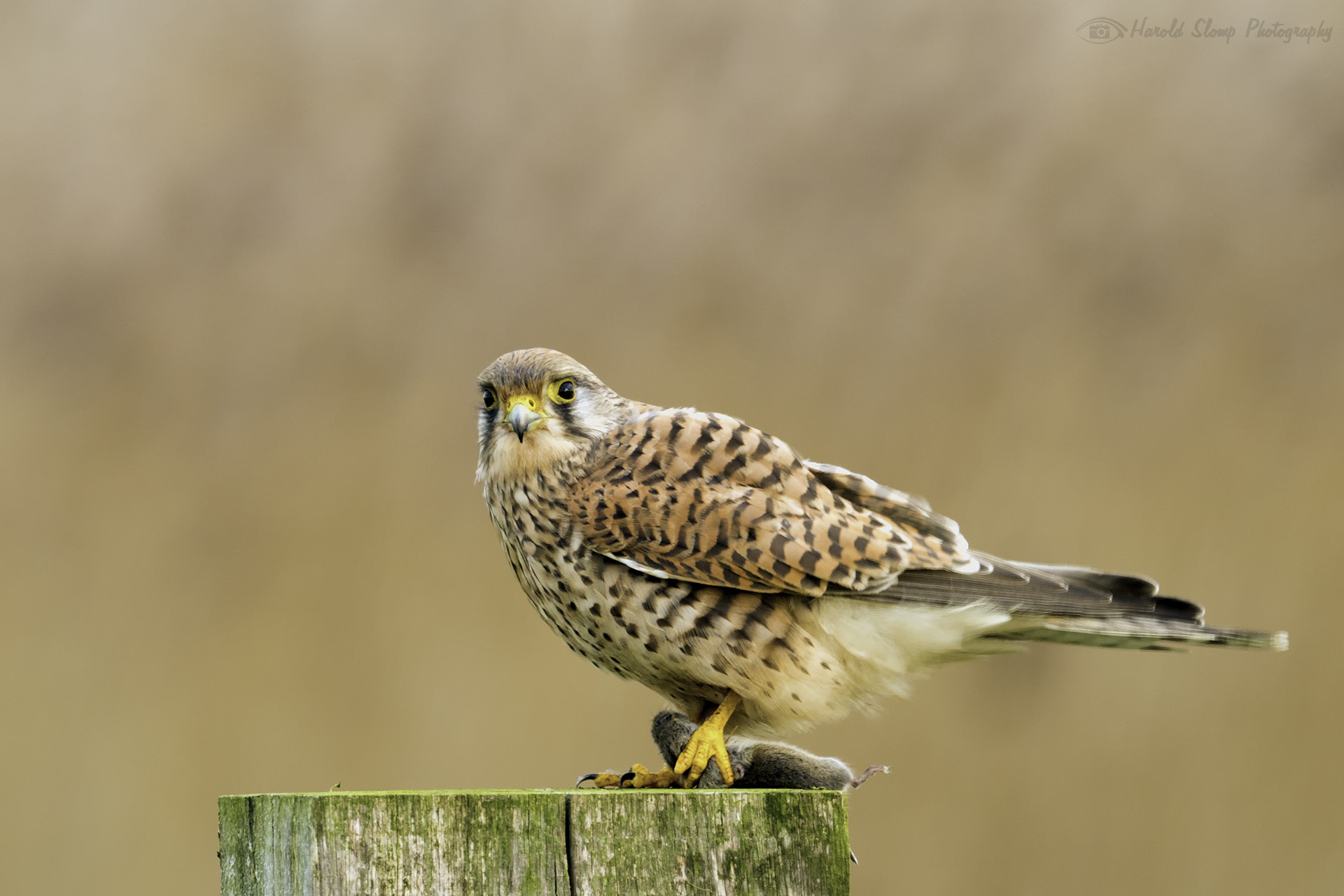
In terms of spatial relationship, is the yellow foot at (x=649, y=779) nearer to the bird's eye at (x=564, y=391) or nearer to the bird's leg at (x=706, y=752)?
the bird's leg at (x=706, y=752)

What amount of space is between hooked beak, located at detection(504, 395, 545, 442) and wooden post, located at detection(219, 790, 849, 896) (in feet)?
2.87

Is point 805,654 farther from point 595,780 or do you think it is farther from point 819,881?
point 819,881

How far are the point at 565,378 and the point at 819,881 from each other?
45.2 inches

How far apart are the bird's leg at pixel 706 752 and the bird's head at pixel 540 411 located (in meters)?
0.59

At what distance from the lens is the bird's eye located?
87.7 inches

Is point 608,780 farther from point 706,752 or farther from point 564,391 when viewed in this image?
point 564,391

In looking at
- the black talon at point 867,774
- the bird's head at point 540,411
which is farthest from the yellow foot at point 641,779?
the bird's head at point 540,411

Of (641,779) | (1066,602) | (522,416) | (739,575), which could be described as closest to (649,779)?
(641,779)

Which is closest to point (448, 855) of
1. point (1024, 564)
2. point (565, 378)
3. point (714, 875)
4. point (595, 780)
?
point (714, 875)

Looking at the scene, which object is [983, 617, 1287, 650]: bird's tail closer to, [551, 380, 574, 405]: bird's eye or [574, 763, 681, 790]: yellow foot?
[574, 763, 681, 790]: yellow foot

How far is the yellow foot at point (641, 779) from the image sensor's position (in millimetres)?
1880

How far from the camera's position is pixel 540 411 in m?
2.20

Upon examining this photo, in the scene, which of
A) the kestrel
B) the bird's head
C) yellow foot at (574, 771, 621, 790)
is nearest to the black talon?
the kestrel

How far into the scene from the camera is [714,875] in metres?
1.38
